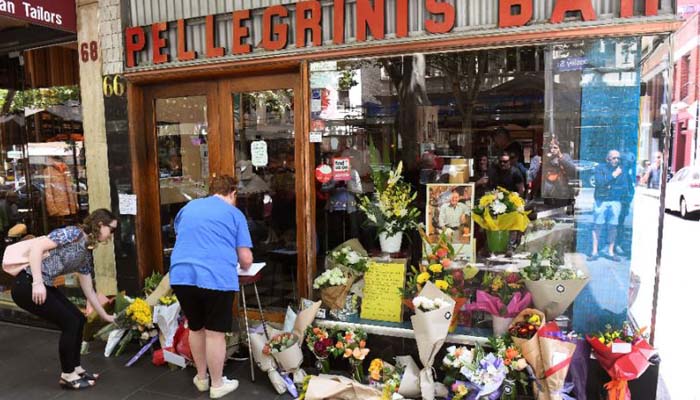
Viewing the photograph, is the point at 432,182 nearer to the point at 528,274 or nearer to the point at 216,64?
the point at 528,274

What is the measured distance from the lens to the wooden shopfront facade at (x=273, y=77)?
3.77 metres

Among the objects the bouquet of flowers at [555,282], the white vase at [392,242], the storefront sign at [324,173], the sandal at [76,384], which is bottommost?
the sandal at [76,384]

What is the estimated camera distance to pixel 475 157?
4.66m

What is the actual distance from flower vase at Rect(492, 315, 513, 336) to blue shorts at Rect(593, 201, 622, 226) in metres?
1.01

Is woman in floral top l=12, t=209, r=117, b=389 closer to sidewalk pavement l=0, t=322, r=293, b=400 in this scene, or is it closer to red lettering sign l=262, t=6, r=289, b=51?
sidewalk pavement l=0, t=322, r=293, b=400

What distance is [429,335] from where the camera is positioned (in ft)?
11.8

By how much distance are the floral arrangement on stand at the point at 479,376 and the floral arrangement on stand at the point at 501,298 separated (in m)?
0.34

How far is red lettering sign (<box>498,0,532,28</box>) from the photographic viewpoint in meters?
3.70

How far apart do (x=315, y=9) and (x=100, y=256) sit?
3.57 m

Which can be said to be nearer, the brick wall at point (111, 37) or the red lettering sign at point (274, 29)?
the red lettering sign at point (274, 29)

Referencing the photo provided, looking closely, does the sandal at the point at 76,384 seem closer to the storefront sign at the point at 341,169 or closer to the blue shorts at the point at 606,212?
the storefront sign at the point at 341,169

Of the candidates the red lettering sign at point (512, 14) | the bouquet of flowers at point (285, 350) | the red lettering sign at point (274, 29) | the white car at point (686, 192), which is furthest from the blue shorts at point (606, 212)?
the white car at point (686, 192)

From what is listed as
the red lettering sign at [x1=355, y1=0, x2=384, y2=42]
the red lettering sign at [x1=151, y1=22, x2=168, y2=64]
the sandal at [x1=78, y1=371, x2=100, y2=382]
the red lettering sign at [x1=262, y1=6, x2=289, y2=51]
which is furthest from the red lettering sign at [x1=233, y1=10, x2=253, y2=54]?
the sandal at [x1=78, y1=371, x2=100, y2=382]

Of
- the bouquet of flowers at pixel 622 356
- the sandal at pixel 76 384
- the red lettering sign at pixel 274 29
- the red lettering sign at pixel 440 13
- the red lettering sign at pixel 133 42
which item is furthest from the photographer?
the red lettering sign at pixel 133 42
